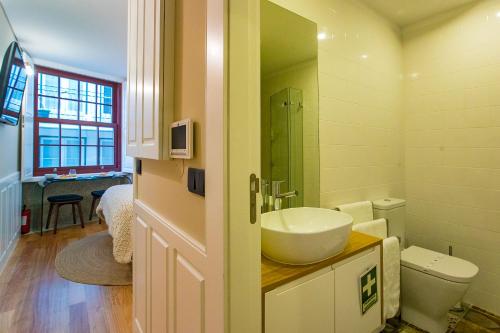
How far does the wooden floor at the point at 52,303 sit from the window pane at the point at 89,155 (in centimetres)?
213

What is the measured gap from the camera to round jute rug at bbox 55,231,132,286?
2365mm

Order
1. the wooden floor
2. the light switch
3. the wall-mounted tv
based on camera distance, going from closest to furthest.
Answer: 1. the light switch
2. the wooden floor
3. the wall-mounted tv

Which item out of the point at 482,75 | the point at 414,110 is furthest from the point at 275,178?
the point at 482,75

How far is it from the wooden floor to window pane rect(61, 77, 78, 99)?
9.05 feet

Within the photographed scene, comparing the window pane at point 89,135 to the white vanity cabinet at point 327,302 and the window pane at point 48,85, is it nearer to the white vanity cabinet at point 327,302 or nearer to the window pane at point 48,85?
the window pane at point 48,85

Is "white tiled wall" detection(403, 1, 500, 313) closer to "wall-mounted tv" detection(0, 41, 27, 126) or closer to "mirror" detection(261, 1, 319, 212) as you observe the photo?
"mirror" detection(261, 1, 319, 212)

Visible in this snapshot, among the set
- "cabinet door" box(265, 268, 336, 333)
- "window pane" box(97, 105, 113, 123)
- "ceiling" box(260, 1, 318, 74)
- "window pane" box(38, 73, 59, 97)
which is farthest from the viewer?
"window pane" box(97, 105, 113, 123)

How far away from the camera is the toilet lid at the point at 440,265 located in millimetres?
1565

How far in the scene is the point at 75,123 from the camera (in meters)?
4.30

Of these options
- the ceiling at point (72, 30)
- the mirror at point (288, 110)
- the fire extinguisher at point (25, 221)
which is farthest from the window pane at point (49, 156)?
the mirror at point (288, 110)

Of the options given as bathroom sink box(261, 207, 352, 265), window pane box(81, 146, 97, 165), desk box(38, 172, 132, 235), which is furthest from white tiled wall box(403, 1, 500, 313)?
window pane box(81, 146, 97, 165)

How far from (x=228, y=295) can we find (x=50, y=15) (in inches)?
133

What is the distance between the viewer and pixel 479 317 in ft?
6.14

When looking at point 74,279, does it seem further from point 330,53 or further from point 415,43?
point 415,43
